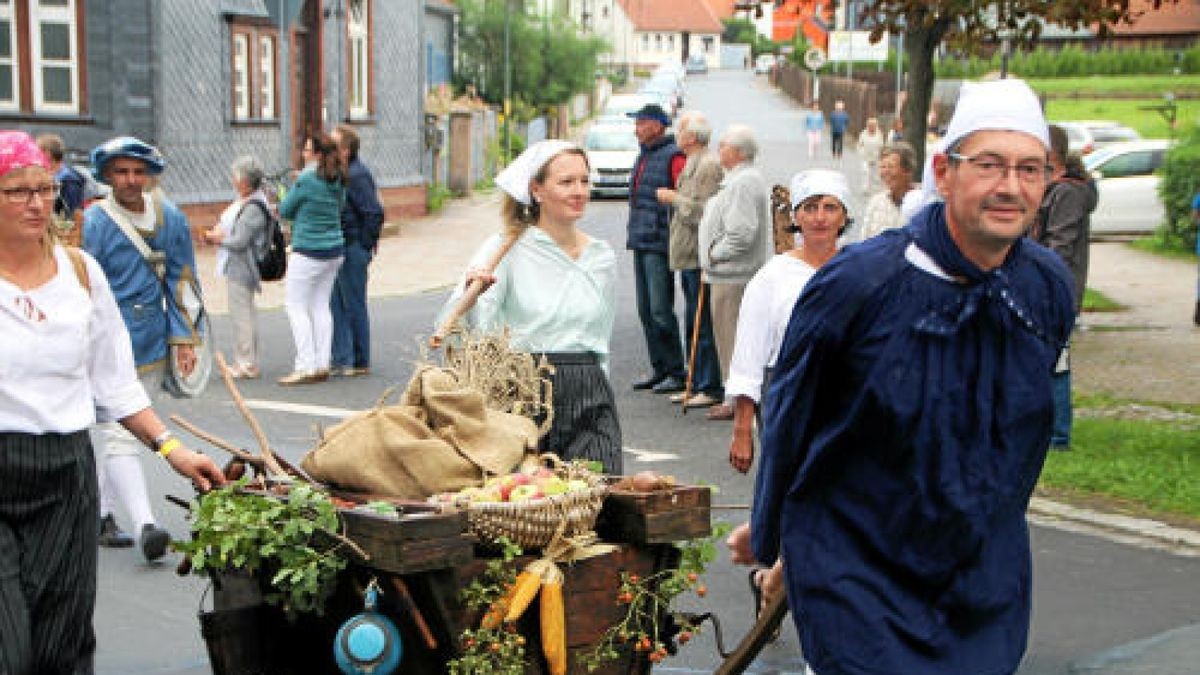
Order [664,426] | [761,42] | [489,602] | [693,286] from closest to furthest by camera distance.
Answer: [489,602] < [664,426] < [693,286] < [761,42]

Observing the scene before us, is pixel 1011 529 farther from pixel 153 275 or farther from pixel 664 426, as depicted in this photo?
pixel 664 426

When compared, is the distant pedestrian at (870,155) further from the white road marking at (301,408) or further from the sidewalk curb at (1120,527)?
the sidewalk curb at (1120,527)

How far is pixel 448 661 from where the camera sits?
14.7ft

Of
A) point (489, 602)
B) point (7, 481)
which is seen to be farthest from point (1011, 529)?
point (7, 481)

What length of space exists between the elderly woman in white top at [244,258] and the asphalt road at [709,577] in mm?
327

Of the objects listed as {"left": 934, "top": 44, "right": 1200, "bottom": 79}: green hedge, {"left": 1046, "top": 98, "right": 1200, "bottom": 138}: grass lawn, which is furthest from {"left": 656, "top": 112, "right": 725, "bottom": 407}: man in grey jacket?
{"left": 934, "top": 44, "right": 1200, "bottom": 79}: green hedge

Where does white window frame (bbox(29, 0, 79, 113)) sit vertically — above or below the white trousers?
above

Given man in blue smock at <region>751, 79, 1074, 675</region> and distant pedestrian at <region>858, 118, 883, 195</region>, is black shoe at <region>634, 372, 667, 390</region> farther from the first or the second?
distant pedestrian at <region>858, 118, 883, 195</region>

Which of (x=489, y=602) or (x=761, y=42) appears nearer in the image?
(x=489, y=602)

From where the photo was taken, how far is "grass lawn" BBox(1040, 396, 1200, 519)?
9.80 meters

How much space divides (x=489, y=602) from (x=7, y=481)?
134 centimetres

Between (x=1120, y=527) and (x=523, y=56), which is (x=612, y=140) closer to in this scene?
(x=523, y=56)

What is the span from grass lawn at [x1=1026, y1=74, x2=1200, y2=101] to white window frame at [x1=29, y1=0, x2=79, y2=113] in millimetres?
50687

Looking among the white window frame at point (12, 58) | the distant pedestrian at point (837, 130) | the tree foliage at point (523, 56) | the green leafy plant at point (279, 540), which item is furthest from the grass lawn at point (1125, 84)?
the green leafy plant at point (279, 540)
